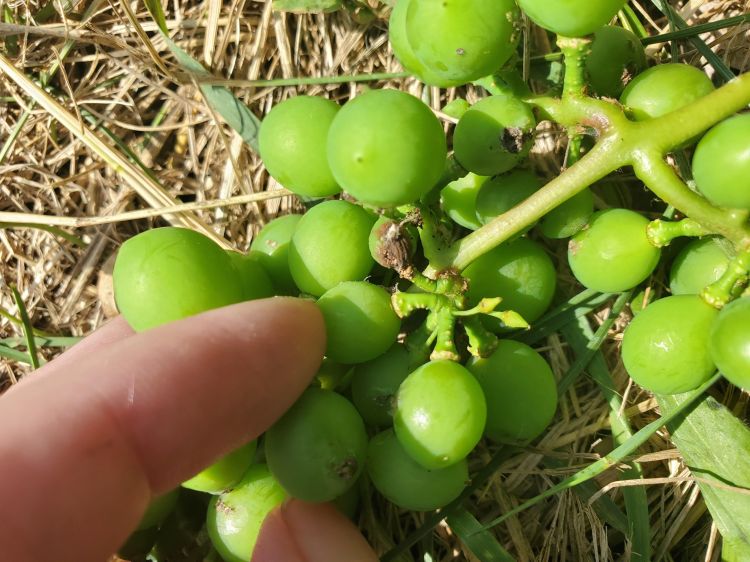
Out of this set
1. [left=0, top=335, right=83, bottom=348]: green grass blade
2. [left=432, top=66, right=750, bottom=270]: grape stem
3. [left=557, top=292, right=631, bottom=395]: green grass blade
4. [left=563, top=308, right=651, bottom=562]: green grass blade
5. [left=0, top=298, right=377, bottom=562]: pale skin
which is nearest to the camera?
[left=0, top=298, right=377, bottom=562]: pale skin

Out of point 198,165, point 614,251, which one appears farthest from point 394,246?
point 198,165

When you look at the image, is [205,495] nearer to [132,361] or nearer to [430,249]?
[132,361]

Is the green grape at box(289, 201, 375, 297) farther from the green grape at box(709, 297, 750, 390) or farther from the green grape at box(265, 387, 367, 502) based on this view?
the green grape at box(709, 297, 750, 390)

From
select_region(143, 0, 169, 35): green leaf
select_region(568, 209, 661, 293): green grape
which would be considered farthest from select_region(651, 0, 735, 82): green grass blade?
select_region(143, 0, 169, 35): green leaf

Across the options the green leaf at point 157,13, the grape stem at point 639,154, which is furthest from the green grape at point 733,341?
the green leaf at point 157,13

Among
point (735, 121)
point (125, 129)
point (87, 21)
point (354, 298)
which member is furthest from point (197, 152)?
point (735, 121)

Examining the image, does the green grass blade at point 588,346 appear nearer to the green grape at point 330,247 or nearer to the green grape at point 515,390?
the green grape at point 515,390
